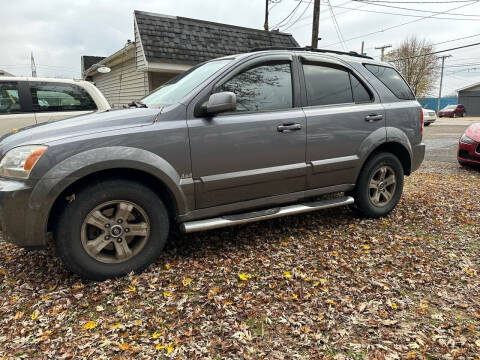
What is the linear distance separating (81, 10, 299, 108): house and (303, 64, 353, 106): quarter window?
7470 mm

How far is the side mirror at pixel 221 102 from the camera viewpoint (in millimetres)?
2826

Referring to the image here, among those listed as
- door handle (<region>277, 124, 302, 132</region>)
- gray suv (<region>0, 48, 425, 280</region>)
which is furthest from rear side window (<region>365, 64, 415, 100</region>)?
door handle (<region>277, 124, 302, 132</region>)

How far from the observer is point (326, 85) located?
12.1 feet

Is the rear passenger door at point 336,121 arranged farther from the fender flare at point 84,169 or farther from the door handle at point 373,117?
the fender flare at point 84,169

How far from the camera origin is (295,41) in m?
14.2

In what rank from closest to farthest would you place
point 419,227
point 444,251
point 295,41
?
point 444,251 → point 419,227 → point 295,41

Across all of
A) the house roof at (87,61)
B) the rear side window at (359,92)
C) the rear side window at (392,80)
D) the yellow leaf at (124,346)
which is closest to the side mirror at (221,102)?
the rear side window at (359,92)

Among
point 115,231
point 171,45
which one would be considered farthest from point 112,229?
point 171,45

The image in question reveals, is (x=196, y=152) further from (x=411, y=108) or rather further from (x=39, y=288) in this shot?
(x=411, y=108)

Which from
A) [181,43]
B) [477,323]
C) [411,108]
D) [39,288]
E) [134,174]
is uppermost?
[181,43]

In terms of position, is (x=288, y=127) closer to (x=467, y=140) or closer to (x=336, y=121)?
(x=336, y=121)

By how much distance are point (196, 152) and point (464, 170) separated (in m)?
6.97

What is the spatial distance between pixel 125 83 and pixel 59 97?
8329mm

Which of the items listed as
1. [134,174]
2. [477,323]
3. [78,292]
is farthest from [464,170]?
[78,292]
